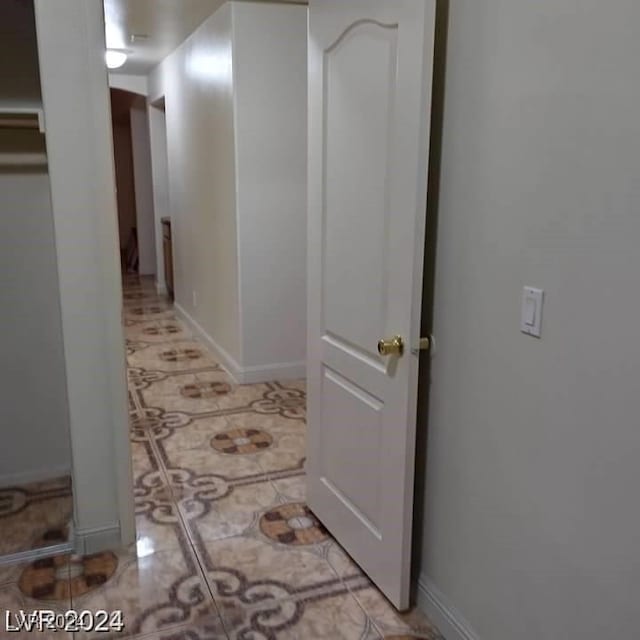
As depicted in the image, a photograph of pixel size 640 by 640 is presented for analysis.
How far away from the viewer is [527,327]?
147 centimetres

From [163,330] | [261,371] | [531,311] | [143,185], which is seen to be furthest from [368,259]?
[143,185]

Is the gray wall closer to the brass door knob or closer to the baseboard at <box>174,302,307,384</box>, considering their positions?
the brass door knob

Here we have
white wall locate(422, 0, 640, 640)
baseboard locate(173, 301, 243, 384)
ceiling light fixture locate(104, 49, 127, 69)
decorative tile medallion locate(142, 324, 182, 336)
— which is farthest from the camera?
decorative tile medallion locate(142, 324, 182, 336)

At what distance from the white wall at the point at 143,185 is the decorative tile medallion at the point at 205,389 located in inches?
169

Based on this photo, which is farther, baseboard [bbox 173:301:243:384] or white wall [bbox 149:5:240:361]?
baseboard [bbox 173:301:243:384]

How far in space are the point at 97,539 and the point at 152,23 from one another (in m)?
3.51

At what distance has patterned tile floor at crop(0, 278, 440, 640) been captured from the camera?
6.52 ft

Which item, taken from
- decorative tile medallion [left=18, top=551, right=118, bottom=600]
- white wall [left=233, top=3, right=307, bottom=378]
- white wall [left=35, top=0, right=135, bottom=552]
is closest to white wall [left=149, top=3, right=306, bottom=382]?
white wall [left=233, top=3, right=307, bottom=378]

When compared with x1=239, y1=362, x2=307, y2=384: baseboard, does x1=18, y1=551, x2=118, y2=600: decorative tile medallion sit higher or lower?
lower

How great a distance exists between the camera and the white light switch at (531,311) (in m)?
1.43

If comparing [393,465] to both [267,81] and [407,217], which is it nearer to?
[407,217]

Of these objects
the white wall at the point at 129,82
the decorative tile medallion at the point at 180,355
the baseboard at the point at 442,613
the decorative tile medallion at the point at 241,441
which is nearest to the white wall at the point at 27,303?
the decorative tile medallion at the point at 241,441

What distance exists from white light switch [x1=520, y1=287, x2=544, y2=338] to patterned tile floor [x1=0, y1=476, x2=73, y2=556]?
1.82m

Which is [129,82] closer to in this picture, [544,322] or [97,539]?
[97,539]
